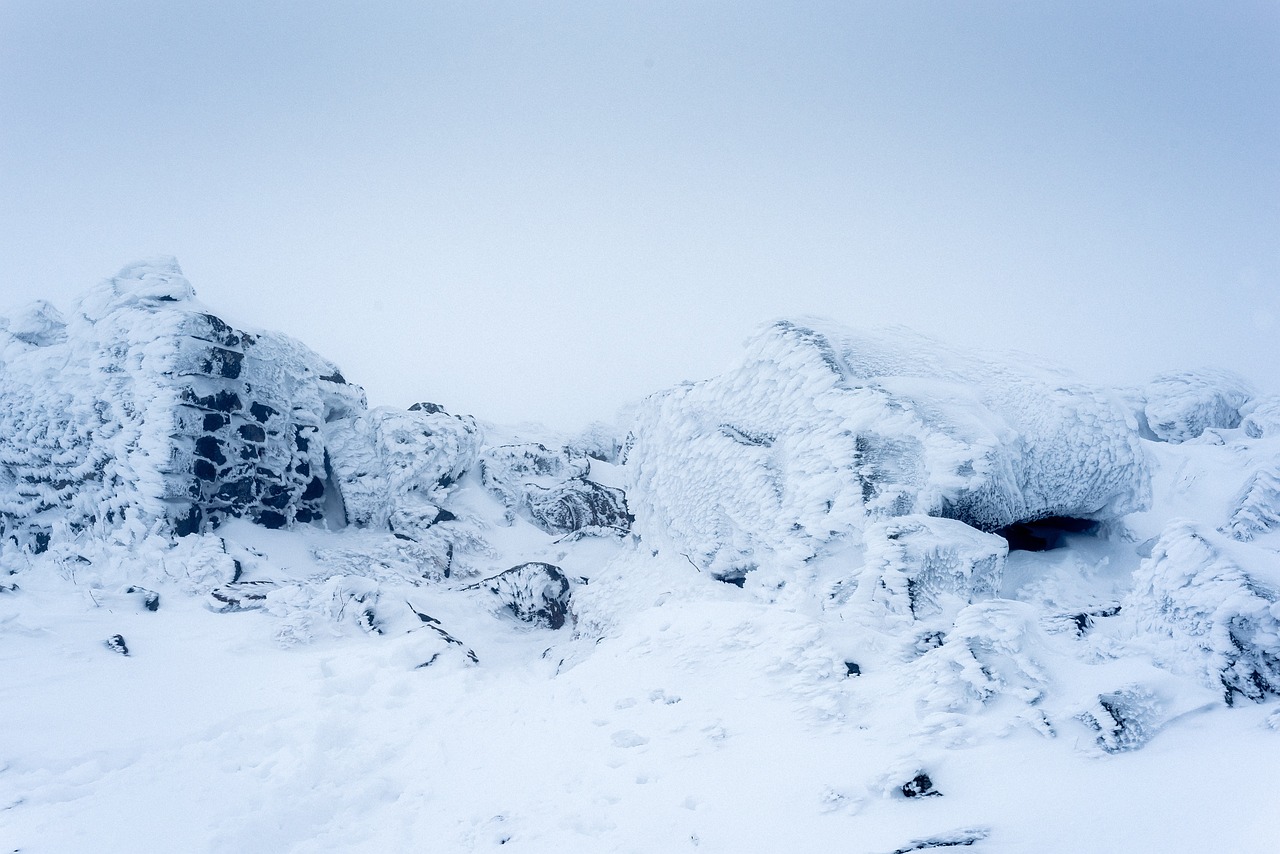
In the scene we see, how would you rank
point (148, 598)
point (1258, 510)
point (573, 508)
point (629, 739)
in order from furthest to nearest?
1. point (573, 508)
2. point (148, 598)
3. point (1258, 510)
4. point (629, 739)

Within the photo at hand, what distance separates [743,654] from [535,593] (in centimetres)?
699

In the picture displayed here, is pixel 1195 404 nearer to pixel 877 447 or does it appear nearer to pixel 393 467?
pixel 877 447

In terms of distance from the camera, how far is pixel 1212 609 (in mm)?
4910

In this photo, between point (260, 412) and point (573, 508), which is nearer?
point (260, 412)

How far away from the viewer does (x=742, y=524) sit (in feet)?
33.5

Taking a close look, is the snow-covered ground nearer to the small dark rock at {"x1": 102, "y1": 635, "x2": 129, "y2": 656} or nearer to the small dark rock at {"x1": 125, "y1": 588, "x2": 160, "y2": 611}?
the small dark rock at {"x1": 102, "y1": 635, "x2": 129, "y2": 656}

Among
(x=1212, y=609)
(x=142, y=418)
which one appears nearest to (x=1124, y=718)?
(x=1212, y=609)

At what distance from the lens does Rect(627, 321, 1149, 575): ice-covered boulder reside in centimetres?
874

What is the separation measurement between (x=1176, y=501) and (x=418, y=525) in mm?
18230

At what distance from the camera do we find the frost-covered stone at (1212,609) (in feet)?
14.6

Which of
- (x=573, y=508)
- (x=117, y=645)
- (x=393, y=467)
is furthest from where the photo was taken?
(x=573, y=508)

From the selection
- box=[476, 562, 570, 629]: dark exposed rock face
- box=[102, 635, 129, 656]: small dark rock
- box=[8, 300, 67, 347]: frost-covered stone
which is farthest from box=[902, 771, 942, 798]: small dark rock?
box=[8, 300, 67, 347]: frost-covered stone

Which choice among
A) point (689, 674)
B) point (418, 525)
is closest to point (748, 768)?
point (689, 674)

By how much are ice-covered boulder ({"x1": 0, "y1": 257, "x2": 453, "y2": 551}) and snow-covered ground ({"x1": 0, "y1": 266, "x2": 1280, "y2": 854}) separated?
25cm
